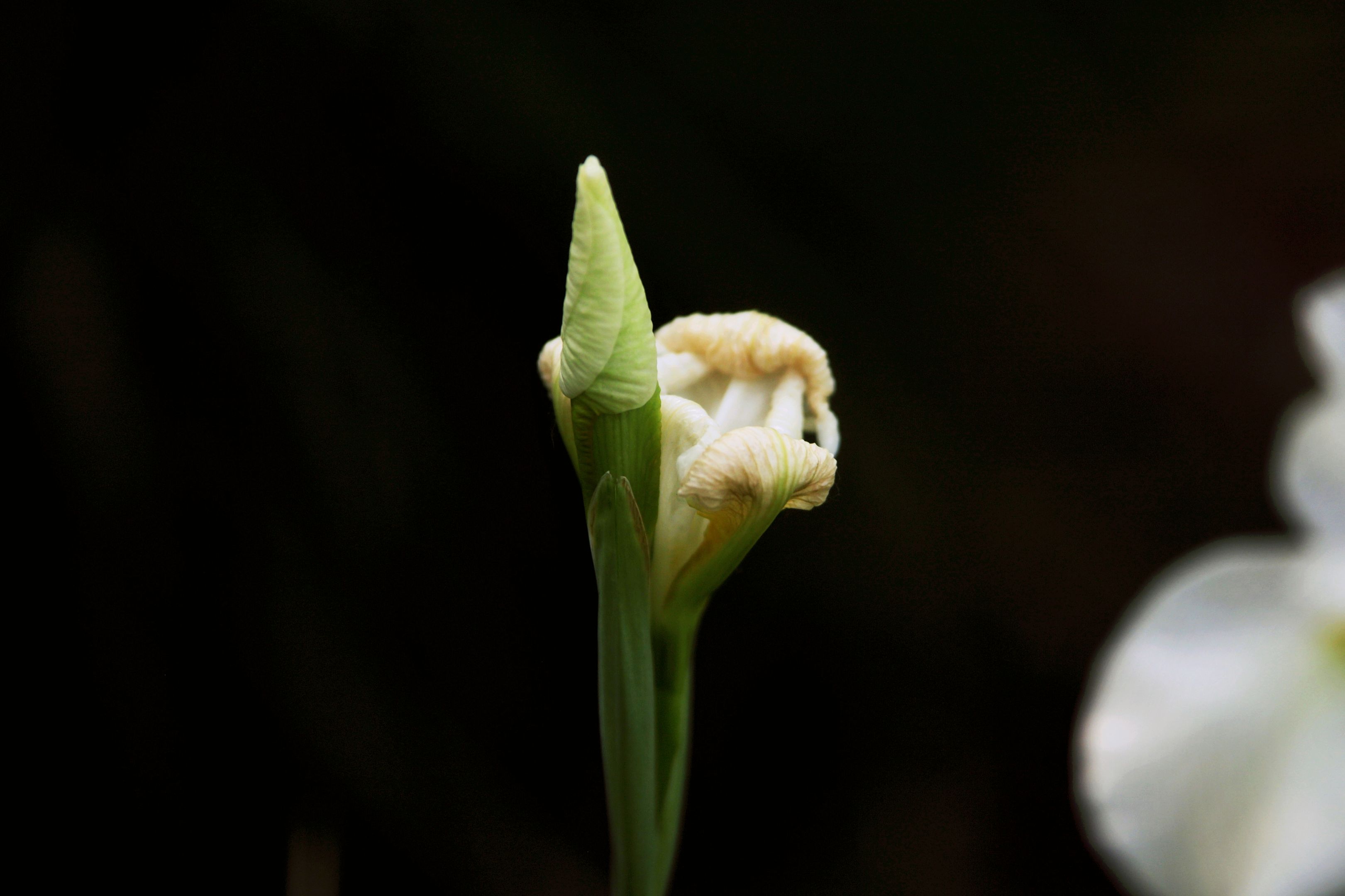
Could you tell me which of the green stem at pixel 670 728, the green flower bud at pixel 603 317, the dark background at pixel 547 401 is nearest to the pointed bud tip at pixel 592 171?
the green flower bud at pixel 603 317

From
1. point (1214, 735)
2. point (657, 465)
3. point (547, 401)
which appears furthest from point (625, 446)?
point (547, 401)

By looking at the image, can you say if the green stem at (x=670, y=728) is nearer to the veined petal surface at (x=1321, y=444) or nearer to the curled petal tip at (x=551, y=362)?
the curled petal tip at (x=551, y=362)

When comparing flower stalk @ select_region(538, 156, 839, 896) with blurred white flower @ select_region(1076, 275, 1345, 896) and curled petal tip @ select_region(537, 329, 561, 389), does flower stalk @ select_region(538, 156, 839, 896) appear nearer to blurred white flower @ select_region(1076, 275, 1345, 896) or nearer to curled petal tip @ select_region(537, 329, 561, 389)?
curled petal tip @ select_region(537, 329, 561, 389)

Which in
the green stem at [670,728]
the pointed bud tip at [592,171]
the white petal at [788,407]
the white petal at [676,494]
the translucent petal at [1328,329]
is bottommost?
the green stem at [670,728]

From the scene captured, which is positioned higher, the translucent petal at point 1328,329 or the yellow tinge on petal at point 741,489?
the translucent petal at point 1328,329

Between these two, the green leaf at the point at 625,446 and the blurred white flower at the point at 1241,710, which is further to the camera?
the green leaf at the point at 625,446

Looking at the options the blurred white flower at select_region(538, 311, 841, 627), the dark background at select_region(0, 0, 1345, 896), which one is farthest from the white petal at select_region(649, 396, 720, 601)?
the dark background at select_region(0, 0, 1345, 896)
